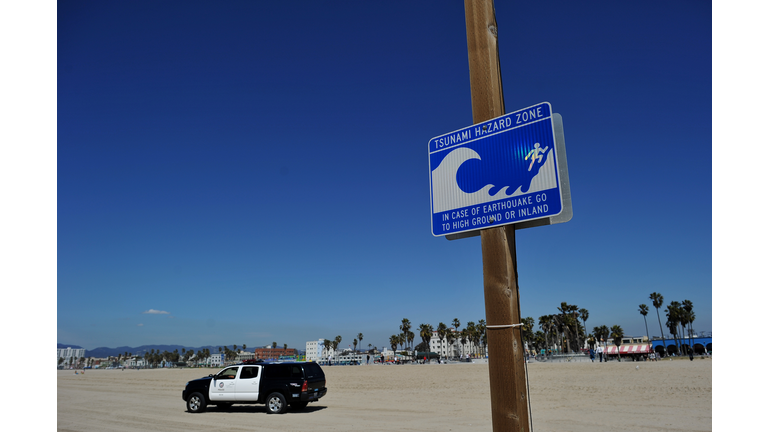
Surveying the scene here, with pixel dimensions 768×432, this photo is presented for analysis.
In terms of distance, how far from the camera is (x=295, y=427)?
43.1ft

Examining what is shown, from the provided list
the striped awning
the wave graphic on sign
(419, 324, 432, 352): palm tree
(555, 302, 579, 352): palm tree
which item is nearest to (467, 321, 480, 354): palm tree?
(419, 324, 432, 352): palm tree

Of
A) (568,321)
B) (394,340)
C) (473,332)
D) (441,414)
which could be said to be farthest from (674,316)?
(441,414)

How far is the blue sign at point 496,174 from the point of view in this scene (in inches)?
99.3

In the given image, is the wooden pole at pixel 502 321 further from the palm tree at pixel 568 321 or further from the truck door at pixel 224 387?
the palm tree at pixel 568 321

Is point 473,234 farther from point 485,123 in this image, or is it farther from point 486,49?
point 486,49

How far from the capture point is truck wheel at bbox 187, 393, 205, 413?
17125 millimetres

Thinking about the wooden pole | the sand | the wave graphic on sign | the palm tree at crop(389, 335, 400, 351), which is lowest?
the palm tree at crop(389, 335, 400, 351)

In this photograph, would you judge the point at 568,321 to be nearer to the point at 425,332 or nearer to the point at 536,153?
the point at 425,332

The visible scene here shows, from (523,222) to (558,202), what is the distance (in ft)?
0.75

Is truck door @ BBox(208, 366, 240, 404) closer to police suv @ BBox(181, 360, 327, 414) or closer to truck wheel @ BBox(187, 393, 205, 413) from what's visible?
police suv @ BBox(181, 360, 327, 414)

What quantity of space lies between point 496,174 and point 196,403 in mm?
18220

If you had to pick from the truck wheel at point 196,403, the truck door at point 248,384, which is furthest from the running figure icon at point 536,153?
the truck wheel at point 196,403

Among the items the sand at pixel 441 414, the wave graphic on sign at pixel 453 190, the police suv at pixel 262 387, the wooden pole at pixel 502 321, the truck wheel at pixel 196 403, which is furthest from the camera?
the truck wheel at pixel 196 403

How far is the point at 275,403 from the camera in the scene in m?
16.5
